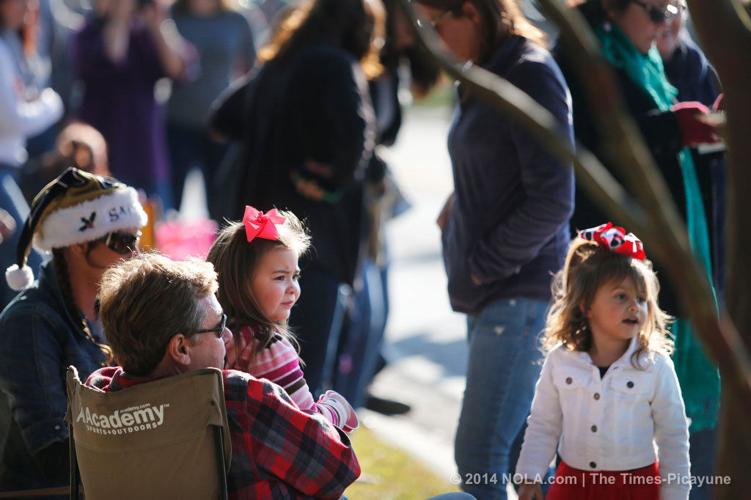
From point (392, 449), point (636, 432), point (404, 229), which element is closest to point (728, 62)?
point (636, 432)

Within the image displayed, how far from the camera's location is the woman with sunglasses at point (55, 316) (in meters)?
3.58

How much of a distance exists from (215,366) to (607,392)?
116 cm

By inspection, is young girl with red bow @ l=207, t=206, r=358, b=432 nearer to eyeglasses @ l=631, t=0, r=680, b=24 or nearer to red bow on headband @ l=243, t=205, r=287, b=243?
red bow on headband @ l=243, t=205, r=287, b=243

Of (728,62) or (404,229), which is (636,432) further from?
(404,229)

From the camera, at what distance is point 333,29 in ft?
18.5

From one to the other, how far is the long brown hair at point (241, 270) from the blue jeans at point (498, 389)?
2.52 feet

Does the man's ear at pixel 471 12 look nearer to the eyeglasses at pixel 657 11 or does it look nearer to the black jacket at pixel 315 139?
the eyeglasses at pixel 657 11

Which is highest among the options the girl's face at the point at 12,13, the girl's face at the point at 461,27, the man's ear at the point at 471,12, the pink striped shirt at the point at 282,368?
the man's ear at the point at 471,12

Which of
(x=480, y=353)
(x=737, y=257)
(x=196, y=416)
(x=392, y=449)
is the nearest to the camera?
(x=737, y=257)

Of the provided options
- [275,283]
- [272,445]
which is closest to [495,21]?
[275,283]

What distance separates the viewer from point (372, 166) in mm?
6457

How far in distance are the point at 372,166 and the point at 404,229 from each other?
669cm

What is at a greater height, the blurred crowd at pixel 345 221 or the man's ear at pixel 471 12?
the man's ear at pixel 471 12

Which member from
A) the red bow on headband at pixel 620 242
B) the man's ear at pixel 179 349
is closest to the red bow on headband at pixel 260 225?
the man's ear at pixel 179 349
